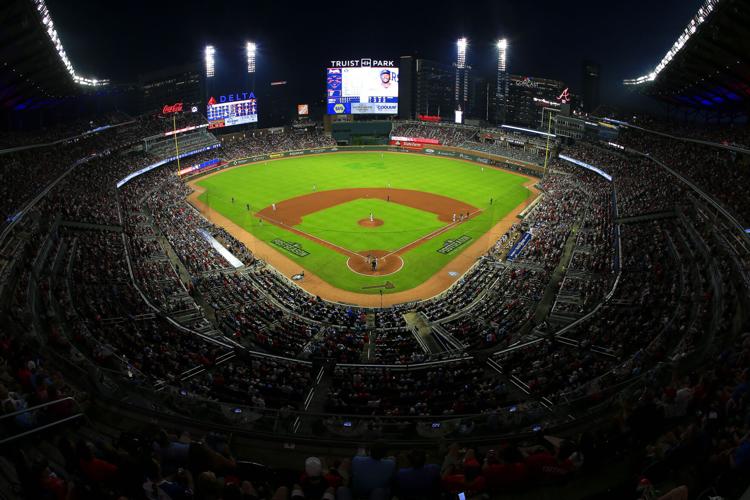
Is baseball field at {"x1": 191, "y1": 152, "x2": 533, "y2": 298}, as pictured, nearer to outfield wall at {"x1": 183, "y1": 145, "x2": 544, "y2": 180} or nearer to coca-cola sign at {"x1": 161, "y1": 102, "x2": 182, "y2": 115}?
outfield wall at {"x1": 183, "y1": 145, "x2": 544, "y2": 180}

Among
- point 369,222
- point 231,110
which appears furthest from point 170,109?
point 369,222

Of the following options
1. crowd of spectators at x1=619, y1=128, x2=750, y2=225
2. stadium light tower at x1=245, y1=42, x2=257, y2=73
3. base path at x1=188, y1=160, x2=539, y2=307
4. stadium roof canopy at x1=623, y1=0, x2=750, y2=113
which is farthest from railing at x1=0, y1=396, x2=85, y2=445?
stadium light tower at x1=245, y1=42, x2=257, y2=73

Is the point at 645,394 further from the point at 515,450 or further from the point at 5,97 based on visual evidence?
the point at 5,97

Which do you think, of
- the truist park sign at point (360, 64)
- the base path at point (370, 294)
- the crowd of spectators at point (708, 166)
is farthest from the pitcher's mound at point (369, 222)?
the truist park sign at point (360, 64)

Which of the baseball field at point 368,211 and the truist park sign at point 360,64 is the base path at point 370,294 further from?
the truist park sign at point 360,64

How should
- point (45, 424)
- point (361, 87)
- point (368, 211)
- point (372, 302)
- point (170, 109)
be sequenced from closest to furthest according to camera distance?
point (45, 424)
point (372, 302)
point (368, 211)
point (170, 109)
point (361, 87)

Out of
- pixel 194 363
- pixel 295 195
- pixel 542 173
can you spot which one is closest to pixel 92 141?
pixel 295 195

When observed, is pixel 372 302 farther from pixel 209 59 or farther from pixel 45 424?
pixel 209 59
